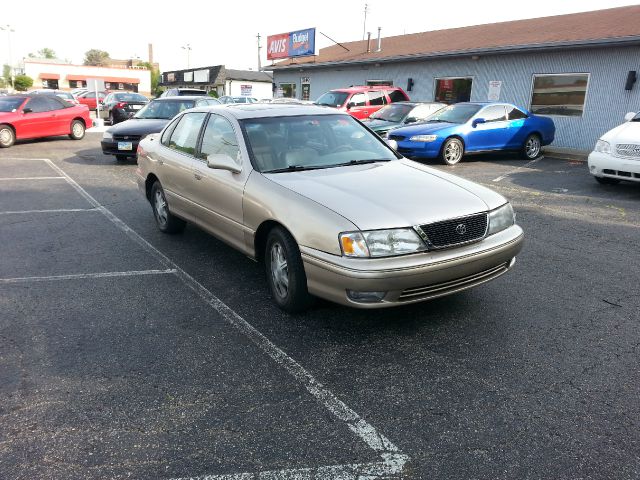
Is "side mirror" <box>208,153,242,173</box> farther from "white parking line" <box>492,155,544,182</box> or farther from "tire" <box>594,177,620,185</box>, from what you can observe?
"tire" <box>594,177,620,185</box>

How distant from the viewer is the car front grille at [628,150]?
8.54 m

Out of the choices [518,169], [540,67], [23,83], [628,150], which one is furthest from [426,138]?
[23,83]

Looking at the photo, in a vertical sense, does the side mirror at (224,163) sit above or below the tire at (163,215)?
above

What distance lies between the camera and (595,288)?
4711 mm

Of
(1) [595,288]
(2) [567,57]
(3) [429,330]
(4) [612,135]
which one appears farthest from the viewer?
(2) [567,57]

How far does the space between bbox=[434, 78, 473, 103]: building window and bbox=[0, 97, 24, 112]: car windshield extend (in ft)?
47.2

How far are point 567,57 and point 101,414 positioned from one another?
1640 centimetres

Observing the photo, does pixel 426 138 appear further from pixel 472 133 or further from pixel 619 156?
pixel 619 156

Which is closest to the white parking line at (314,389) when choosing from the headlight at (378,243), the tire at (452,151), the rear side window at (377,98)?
the headlight at (378,243)

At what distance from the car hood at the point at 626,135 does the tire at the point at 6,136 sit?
15728 millimetres

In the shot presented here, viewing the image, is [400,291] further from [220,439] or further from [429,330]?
[220,439]

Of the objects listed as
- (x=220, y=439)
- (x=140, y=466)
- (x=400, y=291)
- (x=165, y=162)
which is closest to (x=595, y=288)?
(x=400, y=291)

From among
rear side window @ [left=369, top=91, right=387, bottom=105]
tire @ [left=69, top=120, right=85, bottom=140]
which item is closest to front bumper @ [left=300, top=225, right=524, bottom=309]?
rear side window @ [left=369, top=91, right=387, bottom=105]

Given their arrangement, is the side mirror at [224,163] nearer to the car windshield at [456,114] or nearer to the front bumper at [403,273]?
the front bumper at [403,273]
